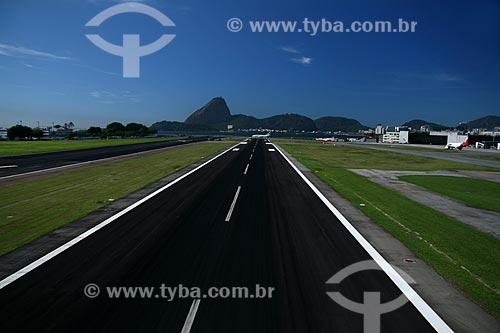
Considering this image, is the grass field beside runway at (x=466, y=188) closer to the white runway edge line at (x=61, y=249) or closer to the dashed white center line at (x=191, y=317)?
the dashed white center line at (x=191, y=317)

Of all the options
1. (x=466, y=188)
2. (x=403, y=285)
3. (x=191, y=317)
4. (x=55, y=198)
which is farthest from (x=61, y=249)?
(x=466, y=188)

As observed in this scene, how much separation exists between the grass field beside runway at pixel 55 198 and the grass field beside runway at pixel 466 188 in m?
16.0

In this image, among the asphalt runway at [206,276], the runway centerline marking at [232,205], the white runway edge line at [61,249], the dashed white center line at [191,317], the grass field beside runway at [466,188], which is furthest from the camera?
the grass field beside runway at [466,188]

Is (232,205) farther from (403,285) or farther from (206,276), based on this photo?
(403,285)

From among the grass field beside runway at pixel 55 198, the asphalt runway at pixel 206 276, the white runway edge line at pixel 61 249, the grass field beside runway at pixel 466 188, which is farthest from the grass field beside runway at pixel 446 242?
the grass field beside runway at pixel 55 198

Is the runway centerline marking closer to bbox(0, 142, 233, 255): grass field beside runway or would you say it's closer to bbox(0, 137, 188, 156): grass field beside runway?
bbox(0, 142, 233, 255): grass field beside runway

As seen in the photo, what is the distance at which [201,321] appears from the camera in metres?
4.39

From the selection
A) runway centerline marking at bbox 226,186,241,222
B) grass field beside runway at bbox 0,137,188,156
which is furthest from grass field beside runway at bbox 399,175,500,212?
grass field beside runway at bbox 0,137,188,156

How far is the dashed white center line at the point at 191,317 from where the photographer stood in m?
4.22

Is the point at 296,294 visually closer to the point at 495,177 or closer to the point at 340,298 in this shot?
the point at 340,298

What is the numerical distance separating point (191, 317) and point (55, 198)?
10835 mm

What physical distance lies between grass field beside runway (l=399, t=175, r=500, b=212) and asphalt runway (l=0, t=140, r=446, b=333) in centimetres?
798

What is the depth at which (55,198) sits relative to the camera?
40.2 feet

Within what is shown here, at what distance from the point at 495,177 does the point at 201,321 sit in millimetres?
25229
